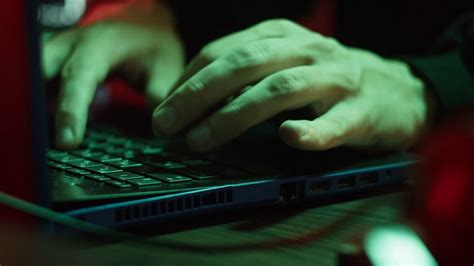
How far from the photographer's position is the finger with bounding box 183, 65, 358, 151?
0.55 metres

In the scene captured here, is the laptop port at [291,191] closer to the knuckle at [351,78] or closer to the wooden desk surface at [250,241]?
the wooden desk surface at [250,241]

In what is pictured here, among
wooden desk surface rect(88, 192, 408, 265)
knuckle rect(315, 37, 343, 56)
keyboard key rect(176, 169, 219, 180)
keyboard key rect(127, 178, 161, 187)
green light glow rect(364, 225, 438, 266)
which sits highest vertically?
knuckle rect(315, 37, 343, 56)

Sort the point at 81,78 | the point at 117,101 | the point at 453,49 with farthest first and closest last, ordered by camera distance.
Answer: the point at 117,101
the point at 453,49
the point at 81,78

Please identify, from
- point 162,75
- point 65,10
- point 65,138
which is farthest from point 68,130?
point 65,10

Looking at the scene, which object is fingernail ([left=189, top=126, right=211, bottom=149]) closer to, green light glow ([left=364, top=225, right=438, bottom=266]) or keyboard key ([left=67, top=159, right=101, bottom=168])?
keyboard key ([left=67, top=159, right=101, bottom=168])

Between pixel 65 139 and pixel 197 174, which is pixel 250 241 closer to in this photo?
pixel 197 174

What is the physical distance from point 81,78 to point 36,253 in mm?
383

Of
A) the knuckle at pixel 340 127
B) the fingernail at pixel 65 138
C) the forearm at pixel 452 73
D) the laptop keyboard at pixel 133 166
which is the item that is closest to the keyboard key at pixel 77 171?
the laptop keyboard at pixel 133 166

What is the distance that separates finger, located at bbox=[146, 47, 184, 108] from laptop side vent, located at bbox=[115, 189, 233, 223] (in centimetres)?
30

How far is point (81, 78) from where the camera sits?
0.69m

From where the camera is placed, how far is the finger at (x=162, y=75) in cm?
77

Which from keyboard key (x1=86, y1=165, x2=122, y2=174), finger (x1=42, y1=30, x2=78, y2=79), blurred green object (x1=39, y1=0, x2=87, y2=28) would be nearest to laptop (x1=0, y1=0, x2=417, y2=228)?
keyboard key (x1=86, y1=165, x2=122, y2=174)

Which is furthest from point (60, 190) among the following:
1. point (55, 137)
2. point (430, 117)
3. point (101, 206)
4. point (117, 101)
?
point (117, 101)

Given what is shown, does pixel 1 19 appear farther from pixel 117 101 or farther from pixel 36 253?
pixel 117 101
